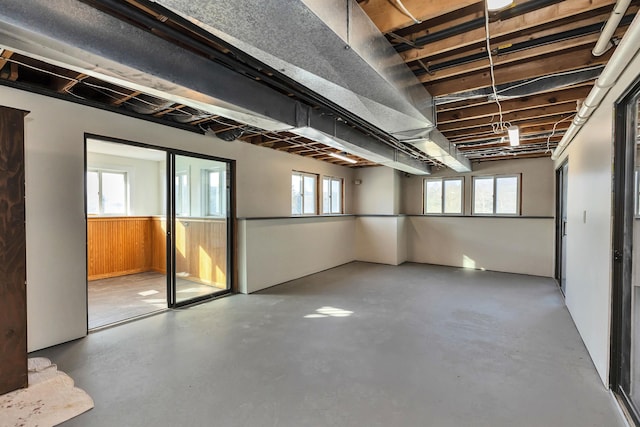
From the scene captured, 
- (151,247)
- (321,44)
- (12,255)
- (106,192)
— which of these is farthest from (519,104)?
(106,192)

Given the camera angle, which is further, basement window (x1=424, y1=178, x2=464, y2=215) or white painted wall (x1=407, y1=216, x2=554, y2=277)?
basement window (x1=424, y1=178, x2=464, y2=215)


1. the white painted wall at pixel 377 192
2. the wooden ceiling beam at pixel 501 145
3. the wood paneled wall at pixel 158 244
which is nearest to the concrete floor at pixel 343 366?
the wooden ceiling beam at pixel 501 145

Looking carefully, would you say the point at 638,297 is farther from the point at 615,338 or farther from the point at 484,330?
the point at 484,330

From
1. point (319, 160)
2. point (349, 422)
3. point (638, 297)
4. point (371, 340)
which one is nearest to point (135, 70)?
point (349, 422)

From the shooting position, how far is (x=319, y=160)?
260 inches

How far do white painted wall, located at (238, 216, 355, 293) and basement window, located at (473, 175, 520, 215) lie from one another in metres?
2.90

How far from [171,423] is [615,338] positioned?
9.92 ft

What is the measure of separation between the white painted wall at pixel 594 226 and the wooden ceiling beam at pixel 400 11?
4.03 ft

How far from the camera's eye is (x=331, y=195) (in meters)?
7.23

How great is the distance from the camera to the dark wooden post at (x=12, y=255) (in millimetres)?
2082

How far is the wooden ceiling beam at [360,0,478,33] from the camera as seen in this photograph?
5.20 ft

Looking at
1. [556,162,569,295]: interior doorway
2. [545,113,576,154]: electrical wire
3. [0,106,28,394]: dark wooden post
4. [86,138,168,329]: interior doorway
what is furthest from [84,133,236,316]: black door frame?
[556,162,569,295]: interior doorway

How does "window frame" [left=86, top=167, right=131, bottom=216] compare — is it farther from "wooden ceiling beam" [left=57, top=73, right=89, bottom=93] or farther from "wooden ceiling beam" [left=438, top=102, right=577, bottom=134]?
"wooden ceiling beam" [left=438, top=102, right=577, bottom=134]

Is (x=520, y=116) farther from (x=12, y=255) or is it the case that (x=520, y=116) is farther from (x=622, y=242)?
(x=12, y=255)
